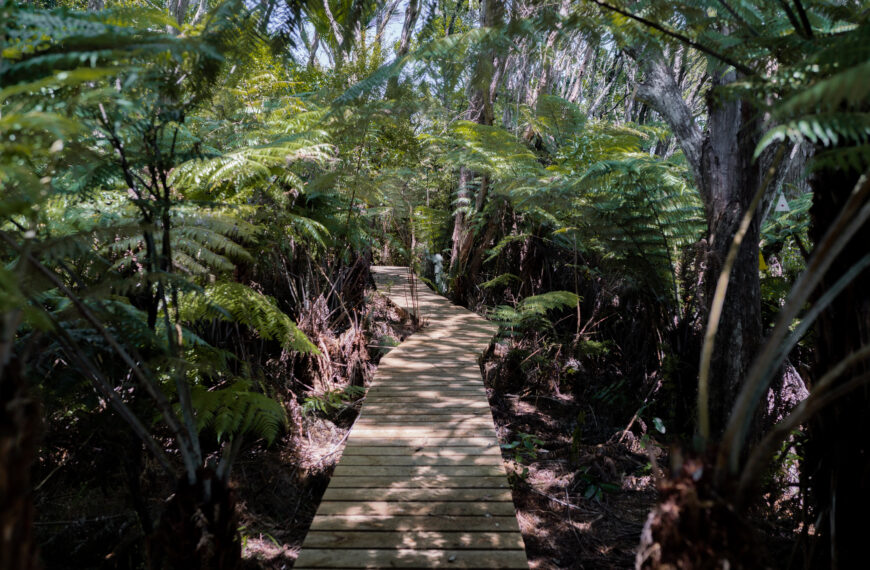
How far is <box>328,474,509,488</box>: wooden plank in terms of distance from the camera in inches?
107

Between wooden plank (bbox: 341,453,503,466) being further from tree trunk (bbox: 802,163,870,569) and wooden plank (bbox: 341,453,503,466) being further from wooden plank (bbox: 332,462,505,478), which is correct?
tree trunk (bbox: 802,163,870,569)

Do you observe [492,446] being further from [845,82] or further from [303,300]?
[845,82]

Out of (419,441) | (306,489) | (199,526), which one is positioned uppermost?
(199,526)

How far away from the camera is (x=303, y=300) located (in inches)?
177

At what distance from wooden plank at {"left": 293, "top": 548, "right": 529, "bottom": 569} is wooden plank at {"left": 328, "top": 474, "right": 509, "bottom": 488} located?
50 centimetres

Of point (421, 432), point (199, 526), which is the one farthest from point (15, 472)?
point (421, 432)

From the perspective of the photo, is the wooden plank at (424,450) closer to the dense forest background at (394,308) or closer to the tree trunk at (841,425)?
the dense forest background at (394,308)

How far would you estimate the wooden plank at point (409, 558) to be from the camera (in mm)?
2131

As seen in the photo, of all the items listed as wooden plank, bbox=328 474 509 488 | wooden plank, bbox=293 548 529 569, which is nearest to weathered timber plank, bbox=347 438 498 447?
wooden plank, bbox=328 474 509 488

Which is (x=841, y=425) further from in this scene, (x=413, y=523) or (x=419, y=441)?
(x=419, y=441)

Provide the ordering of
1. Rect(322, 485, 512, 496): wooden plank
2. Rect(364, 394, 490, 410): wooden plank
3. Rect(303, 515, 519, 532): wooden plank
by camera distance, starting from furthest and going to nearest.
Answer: Rect(364, 394, 490, 410): wooden plank, Rect(322, 485, 512, 496): wooden plank, Rect(303, 515, 519, 532): wooden plank

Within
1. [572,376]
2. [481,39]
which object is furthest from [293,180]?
[572,376]

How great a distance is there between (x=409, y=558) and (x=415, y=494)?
49cm

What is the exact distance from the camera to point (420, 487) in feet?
8.91
